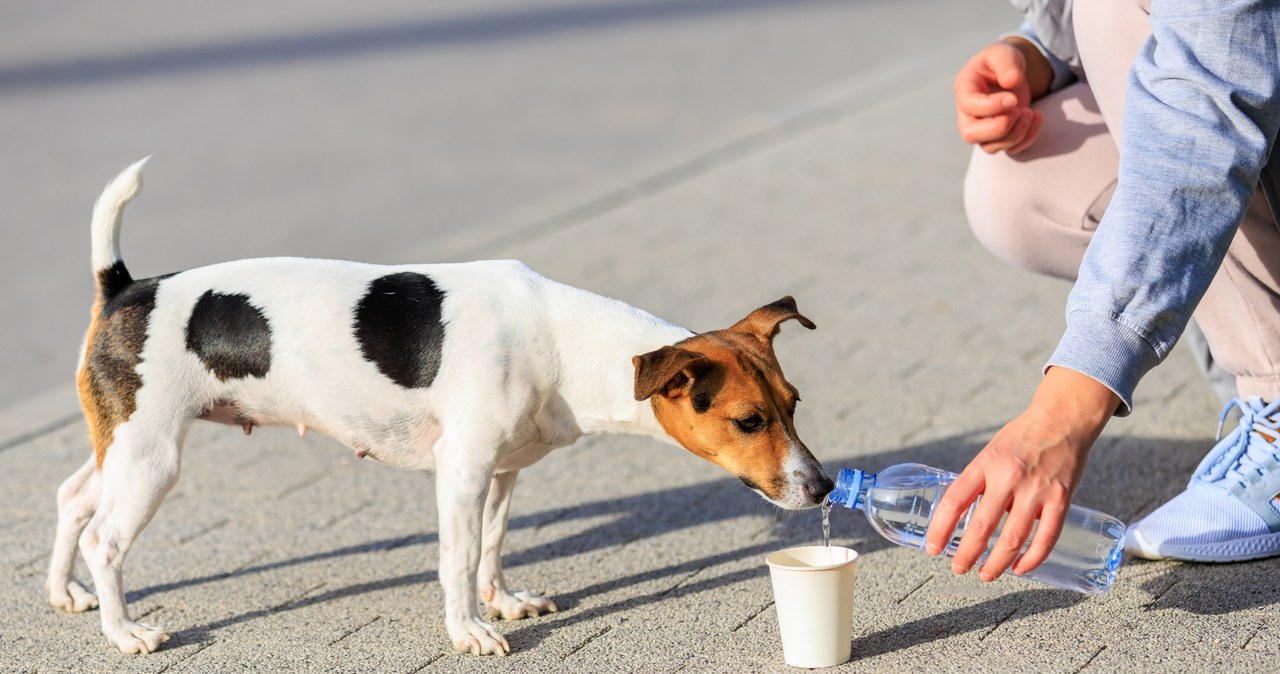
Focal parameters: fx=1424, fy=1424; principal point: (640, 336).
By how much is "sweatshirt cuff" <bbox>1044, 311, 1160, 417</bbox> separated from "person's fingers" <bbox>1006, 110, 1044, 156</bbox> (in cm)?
150

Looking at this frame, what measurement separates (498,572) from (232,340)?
0.83 m

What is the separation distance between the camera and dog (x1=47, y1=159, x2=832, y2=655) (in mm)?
3115

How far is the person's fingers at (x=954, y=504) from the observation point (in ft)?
7.79

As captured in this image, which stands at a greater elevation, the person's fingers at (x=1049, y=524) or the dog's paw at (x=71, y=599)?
the person's fingers at (x=1049, y=524)

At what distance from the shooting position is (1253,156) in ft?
8.59

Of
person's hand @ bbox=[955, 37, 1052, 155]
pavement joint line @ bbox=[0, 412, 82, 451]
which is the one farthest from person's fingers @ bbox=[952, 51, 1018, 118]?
pavement joint line @ bbox=[0, 412, 82, 451]

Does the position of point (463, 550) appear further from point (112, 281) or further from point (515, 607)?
point (112, 281)

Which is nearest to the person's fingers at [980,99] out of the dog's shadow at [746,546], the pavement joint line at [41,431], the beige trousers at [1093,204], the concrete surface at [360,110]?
the beige trousers at [1093,204]

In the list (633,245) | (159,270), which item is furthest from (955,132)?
(159,270)

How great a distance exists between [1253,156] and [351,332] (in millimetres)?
1881

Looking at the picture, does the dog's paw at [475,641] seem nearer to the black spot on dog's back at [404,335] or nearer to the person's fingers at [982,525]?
the black spot on dog's back at [404,335]

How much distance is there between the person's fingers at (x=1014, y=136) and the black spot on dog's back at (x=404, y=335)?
1594 mm

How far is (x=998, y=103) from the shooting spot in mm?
3715

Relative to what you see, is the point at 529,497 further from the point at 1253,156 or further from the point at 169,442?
the point at 1253,156
